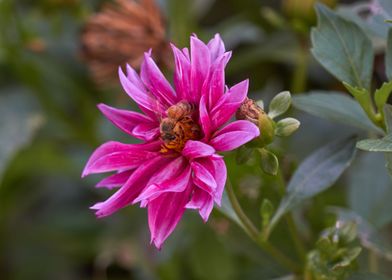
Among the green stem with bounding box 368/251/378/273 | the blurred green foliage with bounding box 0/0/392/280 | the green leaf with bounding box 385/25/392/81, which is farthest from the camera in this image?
the blurred green foliage with bounding box 0/0/392/280

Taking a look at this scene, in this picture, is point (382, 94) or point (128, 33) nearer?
point (382, 94)

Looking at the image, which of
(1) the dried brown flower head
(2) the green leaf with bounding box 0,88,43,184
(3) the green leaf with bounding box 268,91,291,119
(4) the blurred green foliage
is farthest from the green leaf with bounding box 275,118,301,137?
(2) the green leaf with bounding box 0,88,43,184

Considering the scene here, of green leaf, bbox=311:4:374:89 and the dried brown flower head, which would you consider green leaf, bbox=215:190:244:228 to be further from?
the dried brown flower head

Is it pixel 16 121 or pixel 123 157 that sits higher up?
pixel 123 157

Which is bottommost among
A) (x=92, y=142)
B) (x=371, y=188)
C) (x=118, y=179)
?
(x=92, y=142)

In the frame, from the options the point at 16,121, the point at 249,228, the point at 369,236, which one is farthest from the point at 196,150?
the point at 16,121

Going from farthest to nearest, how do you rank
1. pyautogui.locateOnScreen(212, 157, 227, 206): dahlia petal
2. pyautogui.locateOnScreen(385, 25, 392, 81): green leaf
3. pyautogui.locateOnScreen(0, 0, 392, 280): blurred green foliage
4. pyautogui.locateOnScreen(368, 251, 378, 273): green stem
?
pyautogui.locateOnScreen(0, 0, 392, 280): blurred green foliage → pyautogui.locateOnScreen(368, 251, 378, 273): green stem → pyautogui.locateOnScreen(385, 25, 392, 81): green leaf → pyautogui.locateOnScreen(212, 157, 227, 206): dahlia petal

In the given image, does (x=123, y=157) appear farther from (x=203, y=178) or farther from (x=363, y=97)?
(x=363, y=97)

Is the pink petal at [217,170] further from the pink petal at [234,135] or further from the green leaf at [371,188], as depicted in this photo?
the green leaf at [371,188]

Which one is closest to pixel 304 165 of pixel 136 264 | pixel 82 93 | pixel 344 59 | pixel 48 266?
pixel 344 59
